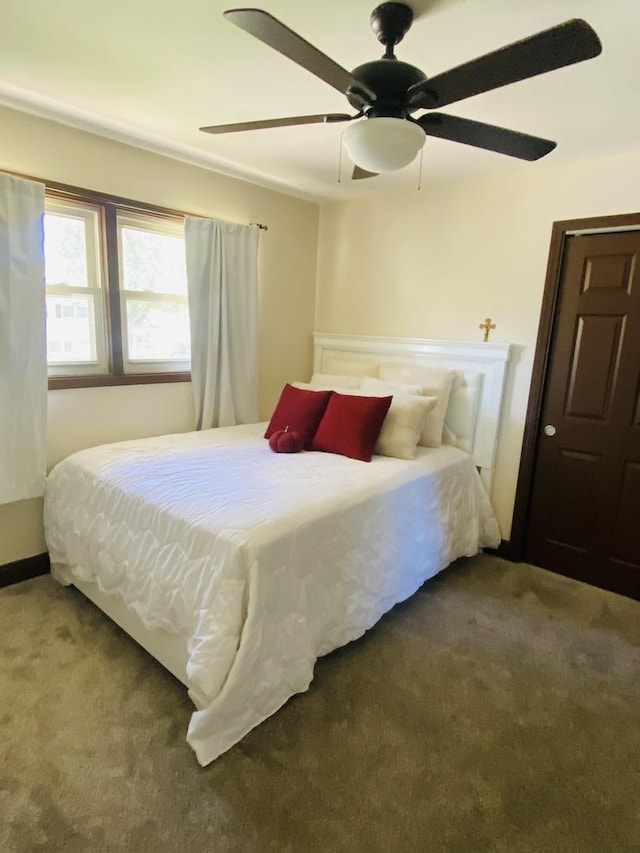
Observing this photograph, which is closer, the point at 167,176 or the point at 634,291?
the point at 634,291

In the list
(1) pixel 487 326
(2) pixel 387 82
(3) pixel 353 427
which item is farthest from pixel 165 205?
(1) pixel 487 326

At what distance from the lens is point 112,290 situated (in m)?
2.72

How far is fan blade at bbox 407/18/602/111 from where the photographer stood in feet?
3.38

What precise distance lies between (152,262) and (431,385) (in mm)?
1923

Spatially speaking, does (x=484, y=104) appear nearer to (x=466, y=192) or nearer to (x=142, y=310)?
(x=466, y=192)

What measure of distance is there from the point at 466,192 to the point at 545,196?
0.50 metres

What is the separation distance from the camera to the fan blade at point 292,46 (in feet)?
3.59

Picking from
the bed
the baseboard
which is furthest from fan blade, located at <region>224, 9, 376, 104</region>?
the baseboard

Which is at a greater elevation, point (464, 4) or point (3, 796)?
point (464, 4)

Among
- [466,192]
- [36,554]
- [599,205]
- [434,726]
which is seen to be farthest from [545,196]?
[36,554]

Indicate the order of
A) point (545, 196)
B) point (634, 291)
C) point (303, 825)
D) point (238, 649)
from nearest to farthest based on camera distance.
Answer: point (303, 825)
point (238, 649)
point (634, 291)
point (545, 196)

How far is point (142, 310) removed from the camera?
2.93 metres

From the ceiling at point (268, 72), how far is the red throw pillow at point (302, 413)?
1402mm

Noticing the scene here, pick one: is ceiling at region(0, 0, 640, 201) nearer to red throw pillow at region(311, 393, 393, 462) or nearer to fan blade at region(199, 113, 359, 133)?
fan blade at region(199, 113, 359, 133)
